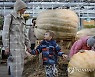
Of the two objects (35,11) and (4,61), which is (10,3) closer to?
(35,11)

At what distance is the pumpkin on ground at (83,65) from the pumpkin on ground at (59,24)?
7.45 ft

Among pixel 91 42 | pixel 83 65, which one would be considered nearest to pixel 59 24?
pixel 91 42

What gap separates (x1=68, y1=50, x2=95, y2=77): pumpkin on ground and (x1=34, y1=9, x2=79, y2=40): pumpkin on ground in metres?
2.27

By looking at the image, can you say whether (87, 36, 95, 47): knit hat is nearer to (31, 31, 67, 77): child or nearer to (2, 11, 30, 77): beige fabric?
(31, 31, 67, 77): child

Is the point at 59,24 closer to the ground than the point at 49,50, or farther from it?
farther from it

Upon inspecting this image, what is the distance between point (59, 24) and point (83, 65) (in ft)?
8.58

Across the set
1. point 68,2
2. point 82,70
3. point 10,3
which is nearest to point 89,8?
point 68,2

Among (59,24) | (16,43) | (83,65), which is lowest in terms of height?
(83,65)

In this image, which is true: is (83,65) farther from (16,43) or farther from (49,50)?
(16,43)

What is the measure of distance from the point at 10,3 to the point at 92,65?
11675 millimetres

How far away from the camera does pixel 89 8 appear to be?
60.6ft

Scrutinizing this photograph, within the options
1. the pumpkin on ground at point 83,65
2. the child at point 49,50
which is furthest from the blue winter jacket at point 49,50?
the pumpkin on ground at point 83,65

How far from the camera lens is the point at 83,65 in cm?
463

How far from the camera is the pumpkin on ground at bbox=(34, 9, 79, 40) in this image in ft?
23.4
